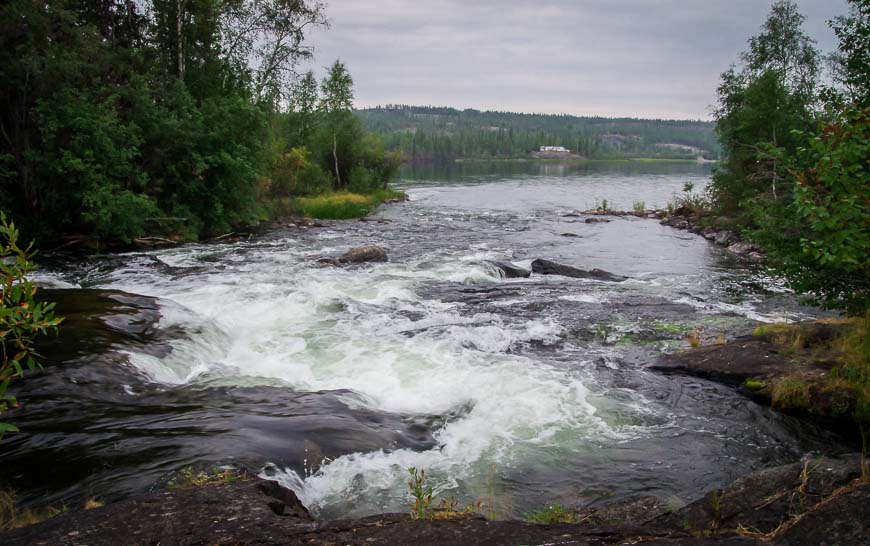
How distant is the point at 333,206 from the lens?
130ft

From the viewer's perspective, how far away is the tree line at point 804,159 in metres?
6.72

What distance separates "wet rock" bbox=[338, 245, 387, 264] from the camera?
72.3 ft

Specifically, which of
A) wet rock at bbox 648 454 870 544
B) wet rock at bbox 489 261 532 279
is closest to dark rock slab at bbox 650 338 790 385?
wet rock at bbox 648 454 870 544

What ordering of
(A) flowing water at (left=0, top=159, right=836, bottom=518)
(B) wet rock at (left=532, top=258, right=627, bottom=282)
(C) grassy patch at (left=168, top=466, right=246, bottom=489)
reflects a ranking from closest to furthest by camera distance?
(C) grassy patch at (left=168, top=466, right=246, bottom=489) < (A) flowing water at (left=0, top=159, right=836, bottom=518) < (B) wet rock at (left=532, top=258, right=627, bottom=282)

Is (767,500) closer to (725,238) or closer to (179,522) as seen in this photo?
(179,522)

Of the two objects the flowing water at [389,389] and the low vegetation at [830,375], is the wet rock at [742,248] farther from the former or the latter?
the low vegetation at [830,375]

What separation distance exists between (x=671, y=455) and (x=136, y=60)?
91.3ft

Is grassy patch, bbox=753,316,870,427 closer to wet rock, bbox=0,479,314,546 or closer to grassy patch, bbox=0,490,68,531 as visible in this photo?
wet rock, bbox=0,479,314,546

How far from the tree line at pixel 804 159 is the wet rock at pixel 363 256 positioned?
13.3 meters

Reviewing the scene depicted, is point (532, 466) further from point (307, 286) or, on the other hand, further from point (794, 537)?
point (307, 286)

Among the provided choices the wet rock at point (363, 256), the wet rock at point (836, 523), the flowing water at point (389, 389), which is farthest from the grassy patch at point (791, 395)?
the wet rock at point (363, 256)

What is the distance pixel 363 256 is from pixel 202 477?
674 inches

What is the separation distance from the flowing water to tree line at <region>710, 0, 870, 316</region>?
9.37 ft

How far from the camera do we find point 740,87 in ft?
112
